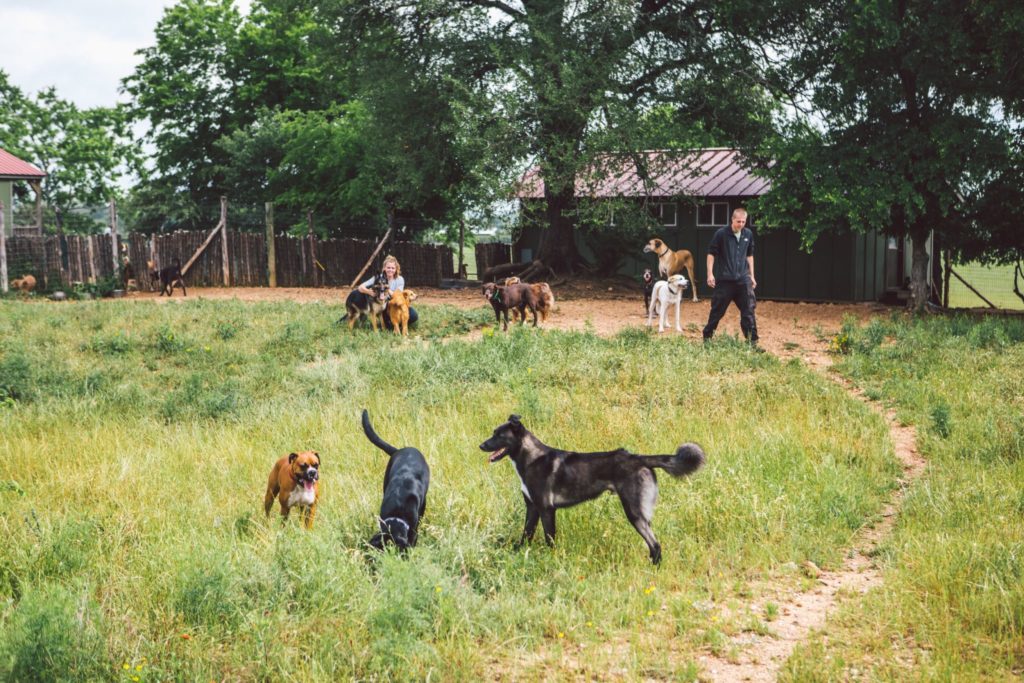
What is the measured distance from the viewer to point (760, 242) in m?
23.7

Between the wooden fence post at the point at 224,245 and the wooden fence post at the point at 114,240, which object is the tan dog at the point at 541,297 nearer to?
the wooden fence post at the point at 224,245

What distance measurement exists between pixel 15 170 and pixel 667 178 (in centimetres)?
2199

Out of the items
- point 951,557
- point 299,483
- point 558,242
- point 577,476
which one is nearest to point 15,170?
point 558,242

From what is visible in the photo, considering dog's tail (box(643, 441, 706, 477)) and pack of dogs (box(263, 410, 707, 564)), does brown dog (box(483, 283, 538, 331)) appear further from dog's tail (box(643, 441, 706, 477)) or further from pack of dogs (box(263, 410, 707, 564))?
dog's tail (box(643, 441, 706, 477))

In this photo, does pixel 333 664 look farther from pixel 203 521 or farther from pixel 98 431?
pixel 98 431

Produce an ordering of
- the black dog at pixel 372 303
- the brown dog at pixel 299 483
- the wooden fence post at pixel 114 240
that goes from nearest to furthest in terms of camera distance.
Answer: the brown dog at pixel 299 483, the black dog at pixel 372 303, the wooden fence post at pixel 114 240

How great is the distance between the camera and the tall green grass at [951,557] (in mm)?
4527

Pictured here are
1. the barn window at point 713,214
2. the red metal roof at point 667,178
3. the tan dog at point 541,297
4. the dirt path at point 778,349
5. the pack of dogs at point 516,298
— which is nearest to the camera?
the dirt path at point 778,349

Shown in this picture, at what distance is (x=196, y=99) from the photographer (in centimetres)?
3888

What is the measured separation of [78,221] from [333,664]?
42393 mm

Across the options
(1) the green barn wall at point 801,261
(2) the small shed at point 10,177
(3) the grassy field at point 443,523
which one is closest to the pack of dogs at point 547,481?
(3) the grassy field at point 443,523

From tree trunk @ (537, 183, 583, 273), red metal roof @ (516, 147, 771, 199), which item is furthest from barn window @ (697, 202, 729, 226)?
tree trunk @ (537, 183, 583, 273)

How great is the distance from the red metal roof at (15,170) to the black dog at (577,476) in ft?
96.1

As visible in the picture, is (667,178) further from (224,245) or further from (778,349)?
(224,245)
